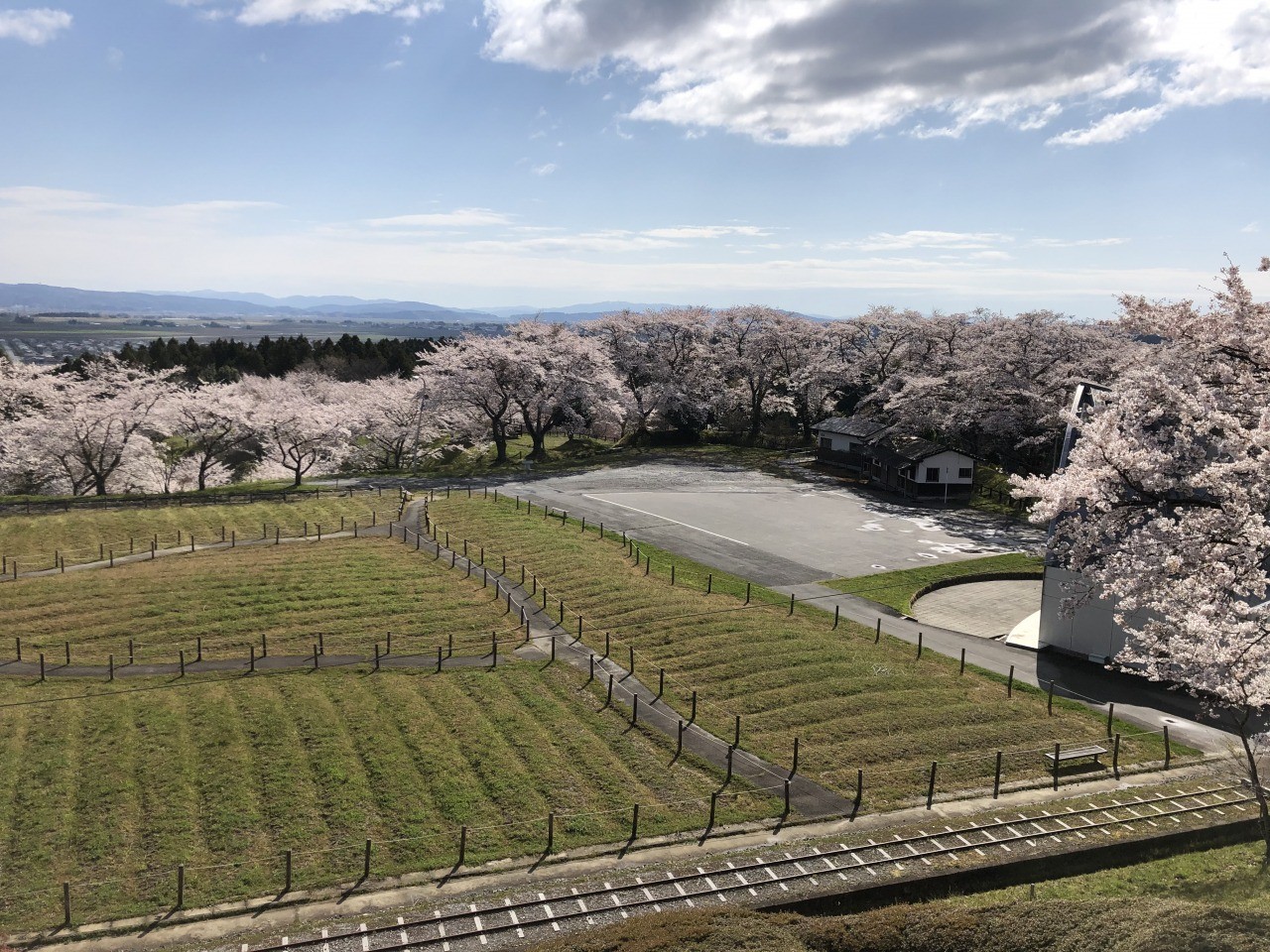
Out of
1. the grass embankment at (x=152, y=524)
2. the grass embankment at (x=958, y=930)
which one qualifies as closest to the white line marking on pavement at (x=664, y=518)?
the grass embankment at (x=152, y=524)

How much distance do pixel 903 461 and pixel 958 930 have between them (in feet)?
135

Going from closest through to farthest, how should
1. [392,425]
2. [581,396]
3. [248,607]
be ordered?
1. [248,607]
2. [581,396]
3. [392,425]

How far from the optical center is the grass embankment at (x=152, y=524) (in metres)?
36.2

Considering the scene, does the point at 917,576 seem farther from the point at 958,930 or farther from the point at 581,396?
the point at 581,396

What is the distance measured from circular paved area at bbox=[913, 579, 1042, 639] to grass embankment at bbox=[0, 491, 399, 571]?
27276 mm

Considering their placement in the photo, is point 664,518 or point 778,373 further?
point 778,373

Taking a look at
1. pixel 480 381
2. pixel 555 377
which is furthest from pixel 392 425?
pixel 555 377

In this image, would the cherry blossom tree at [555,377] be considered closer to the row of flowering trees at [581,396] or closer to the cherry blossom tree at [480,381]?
the row of flowering trees at [581,396]

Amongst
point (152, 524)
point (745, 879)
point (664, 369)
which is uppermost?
point (664, 369)

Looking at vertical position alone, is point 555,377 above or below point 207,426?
above

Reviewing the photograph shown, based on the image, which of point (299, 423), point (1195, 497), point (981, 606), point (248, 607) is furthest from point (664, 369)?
point (1195, 497)

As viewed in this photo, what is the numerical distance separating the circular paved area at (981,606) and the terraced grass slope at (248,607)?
1581 cm

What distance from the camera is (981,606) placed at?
31750 mm

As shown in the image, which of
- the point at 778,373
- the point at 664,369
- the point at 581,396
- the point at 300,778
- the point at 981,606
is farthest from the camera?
the point at 778,373
